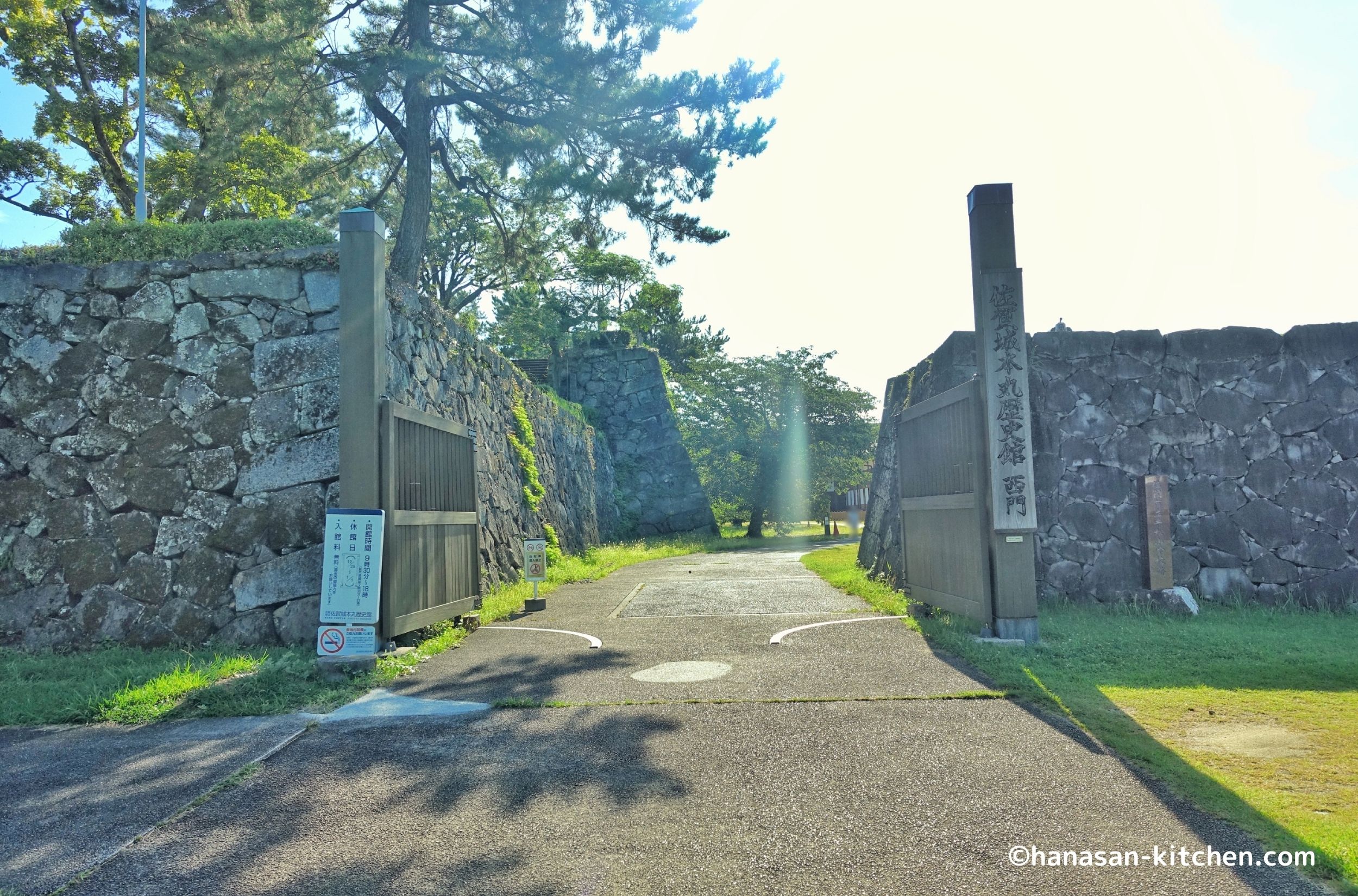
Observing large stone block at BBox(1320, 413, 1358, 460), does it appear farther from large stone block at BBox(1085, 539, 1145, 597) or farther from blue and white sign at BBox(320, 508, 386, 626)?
blue and white sign at BBox(320, 508, 386, 626)

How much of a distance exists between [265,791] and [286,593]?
4.24 metres

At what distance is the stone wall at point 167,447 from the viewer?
8.26 metres

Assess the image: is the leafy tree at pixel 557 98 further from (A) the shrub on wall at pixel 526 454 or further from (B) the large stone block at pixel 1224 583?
(B) the large stone block at pixel 1224 583

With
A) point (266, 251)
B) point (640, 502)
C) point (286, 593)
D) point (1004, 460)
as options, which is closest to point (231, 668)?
point (286, 593)

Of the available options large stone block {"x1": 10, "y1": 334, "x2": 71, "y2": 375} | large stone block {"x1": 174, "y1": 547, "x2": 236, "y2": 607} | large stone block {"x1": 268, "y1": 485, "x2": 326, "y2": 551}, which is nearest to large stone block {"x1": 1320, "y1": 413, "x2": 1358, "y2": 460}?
large stone block {"x1": 268, "y1": 485, "x2": 326, "y2": 551}

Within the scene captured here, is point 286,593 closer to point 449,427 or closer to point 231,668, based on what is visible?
point 231,668

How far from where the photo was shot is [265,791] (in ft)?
14.1

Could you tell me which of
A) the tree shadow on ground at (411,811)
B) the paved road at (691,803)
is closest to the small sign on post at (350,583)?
the paved road at (691,803)

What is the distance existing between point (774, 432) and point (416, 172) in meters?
20.4

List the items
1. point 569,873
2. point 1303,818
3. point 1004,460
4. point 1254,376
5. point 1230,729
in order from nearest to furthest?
1. point 569,873
2. point 1303,818
3. point 1230,729
4. point 1004,460
5. point 1254,376

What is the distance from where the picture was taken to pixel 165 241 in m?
8.87

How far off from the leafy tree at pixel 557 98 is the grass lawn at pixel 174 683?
8645 mm

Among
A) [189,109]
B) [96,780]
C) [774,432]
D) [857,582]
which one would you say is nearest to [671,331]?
[774,432]

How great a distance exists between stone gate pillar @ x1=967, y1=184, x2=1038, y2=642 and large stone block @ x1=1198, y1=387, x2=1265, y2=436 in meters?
4.40
